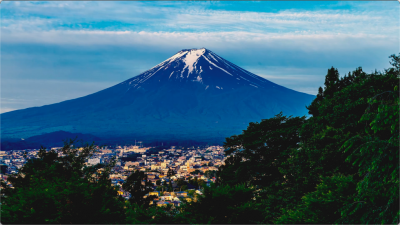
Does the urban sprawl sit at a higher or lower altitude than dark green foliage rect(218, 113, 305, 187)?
lower

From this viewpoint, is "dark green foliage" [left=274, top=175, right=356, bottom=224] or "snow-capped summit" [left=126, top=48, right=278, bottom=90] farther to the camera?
"snow-capped summit" [left=126, top=48, right=278, bottom=90]

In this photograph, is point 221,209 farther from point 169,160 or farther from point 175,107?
point 175,107

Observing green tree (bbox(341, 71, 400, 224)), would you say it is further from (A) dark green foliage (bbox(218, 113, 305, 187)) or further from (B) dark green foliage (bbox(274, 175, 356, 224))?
(A) dark green foliage (bbox(218, 113, 305, 187))

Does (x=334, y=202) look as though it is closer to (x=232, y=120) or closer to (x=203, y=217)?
(x=203, y=217)

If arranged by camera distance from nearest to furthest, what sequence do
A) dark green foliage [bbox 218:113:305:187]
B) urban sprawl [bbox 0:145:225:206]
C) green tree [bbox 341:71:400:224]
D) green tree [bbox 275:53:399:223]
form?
green tree [bbox 341:71:400:224], green tree [bbox 275:53:399:223], dark green foliage [bbox 218:113:305:187], urban sprawl [bbox 0:145:225:206]

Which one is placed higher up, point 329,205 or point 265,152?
point 329,205

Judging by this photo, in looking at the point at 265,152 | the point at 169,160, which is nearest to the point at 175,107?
the point at 169,160

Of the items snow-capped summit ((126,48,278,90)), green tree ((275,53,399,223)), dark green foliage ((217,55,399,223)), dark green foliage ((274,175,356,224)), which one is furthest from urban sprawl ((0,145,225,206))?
snow-capped summit ((126,48,278,90))
